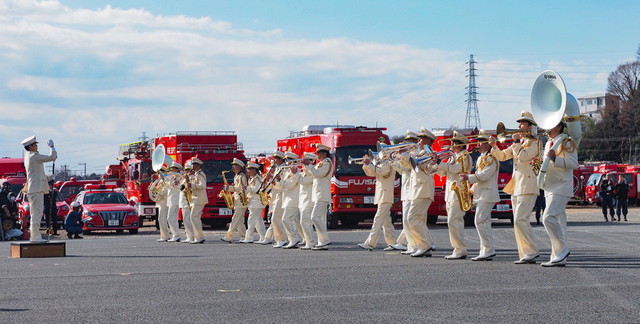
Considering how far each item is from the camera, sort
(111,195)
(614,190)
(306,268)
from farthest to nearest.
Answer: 1. (614,190)
2. (111,195)
3. (306,268)

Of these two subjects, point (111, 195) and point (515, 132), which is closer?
point (515, 132)

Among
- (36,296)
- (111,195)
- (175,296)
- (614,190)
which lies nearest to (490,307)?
(175,296)

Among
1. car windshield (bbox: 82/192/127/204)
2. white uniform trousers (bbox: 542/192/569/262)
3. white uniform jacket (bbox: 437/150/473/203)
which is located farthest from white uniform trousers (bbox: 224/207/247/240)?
white uniform trousers (bbox: 542/192/569/262)

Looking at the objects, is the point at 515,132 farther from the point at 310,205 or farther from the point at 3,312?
the point at 3,312

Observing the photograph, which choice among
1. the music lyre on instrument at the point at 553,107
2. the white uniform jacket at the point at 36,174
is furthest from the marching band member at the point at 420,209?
the white uniform jacket at the point at 36,174

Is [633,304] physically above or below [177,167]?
below

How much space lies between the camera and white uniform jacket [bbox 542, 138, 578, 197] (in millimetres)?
13047

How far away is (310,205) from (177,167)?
5692 mm

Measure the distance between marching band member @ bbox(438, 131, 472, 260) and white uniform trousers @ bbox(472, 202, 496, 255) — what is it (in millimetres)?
465

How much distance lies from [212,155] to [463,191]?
16.2m

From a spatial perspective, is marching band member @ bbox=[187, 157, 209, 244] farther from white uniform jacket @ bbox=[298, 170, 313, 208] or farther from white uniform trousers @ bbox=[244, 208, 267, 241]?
white uniform jacket @ bbox=[298, 170, 313, 208]

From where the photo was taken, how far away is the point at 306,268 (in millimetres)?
13711

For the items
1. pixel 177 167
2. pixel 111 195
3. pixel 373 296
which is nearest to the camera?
pixel 373 296

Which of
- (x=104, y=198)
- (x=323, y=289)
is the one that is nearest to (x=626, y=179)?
(x=104, y=198)
